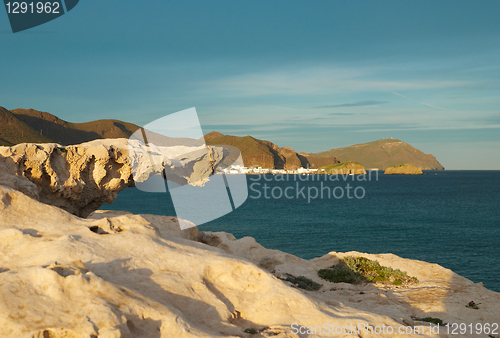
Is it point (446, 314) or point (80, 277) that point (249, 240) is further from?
point (80, 277)

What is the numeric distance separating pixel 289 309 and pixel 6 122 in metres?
191

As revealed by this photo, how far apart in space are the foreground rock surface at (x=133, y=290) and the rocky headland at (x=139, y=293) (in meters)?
0.02

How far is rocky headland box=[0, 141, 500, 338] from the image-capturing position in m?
6.65

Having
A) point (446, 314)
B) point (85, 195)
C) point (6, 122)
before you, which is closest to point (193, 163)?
point (85, 195)

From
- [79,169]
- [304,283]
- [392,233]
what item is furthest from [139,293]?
[392,233]

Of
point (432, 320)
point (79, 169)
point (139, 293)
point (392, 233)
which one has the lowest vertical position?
point (392, 233)

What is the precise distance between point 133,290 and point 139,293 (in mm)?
156

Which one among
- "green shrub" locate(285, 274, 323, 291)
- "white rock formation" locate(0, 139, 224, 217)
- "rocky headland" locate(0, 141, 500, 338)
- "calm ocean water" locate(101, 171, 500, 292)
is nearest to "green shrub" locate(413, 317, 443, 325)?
"rocky headland" locate(0, 141, 500, 338)

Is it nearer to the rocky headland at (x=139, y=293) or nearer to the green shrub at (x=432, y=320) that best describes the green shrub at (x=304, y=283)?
the rocky headland at (x=139, y=293)

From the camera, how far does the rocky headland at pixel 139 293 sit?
21.8ft

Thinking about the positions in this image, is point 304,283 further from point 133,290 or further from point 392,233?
point 392,233

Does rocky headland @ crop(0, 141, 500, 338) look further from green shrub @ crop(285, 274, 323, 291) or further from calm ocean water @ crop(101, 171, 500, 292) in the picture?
calm ocean water @ crop(101, 171, 500, 292)

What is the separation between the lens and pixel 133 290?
26.2 feet

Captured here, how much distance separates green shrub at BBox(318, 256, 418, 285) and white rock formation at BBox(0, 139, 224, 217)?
13532 millimetres
